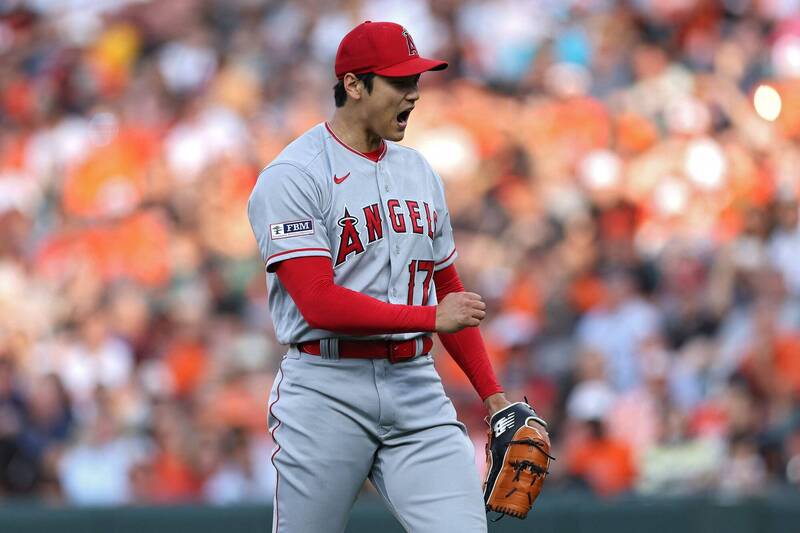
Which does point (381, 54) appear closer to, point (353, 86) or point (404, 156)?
point (353, 86)

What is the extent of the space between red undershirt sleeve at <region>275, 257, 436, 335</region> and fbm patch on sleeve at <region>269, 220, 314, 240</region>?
2.6 inches

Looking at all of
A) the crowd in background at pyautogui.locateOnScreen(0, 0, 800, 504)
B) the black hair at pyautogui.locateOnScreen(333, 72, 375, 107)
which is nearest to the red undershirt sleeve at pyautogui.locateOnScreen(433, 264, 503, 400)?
the black hair at pyautogui.locateOnScreen(333, 72, 375, 107)

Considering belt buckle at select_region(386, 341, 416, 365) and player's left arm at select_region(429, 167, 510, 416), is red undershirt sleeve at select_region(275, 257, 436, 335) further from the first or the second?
player's left arm at select_region(429, 167, 510, 416)

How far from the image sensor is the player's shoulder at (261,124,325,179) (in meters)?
3.60

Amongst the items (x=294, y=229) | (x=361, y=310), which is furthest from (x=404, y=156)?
(x=361, y=310)

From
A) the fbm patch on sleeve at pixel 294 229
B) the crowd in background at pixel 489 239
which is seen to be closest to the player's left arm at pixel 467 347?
the fbm patch on sleeve at pixel 294 229

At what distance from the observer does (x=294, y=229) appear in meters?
3.53

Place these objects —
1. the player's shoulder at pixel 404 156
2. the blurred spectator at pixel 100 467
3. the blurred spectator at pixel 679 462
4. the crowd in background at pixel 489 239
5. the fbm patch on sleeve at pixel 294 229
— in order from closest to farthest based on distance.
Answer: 1. the fbm patch on sleeve at pixel 294 229
2. the player's shoulder at pixel 404 156
3. the blurred spectator at pixel 679 462
4. the crowd in background at pixel 489 239
5. the blurred spectator at pixel 100 467

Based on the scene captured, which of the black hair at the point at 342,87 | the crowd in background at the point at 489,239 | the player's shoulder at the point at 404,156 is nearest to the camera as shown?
the black hair at the point at 342,87

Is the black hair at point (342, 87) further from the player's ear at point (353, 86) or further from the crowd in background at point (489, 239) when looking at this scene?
the crowd in background at point (489, 239)

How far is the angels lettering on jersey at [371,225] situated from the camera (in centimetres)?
361

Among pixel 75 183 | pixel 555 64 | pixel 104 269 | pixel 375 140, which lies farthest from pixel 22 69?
pixel 375 140

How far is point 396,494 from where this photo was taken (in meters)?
3.61

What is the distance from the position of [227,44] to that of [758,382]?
5167 millimetres
